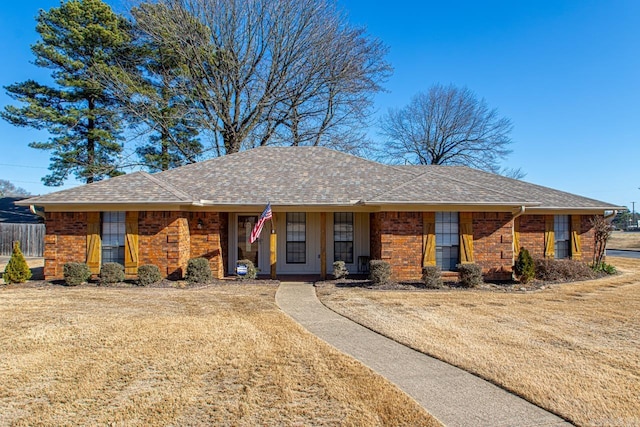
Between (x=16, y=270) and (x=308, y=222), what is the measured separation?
365 inches

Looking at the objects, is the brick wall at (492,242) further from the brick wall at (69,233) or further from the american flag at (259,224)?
the brick wall at (69,233)

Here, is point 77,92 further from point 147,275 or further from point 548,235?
point 548,235

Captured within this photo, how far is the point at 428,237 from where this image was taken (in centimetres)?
1236

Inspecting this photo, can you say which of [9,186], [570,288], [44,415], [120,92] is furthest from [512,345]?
[9,186]

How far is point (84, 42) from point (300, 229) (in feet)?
59.5

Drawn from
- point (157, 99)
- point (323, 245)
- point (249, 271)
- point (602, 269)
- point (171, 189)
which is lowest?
point (602, 269)

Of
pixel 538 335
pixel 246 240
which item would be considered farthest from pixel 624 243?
pixel 538 335

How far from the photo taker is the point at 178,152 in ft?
86.0

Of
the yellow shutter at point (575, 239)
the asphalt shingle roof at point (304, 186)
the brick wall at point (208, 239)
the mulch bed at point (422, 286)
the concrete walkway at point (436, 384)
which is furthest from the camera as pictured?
the yellow shutter at point (575, 239)

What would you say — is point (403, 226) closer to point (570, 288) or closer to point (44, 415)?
point (570, 288)

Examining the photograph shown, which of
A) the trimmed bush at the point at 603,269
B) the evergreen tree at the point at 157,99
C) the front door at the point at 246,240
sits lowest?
the trimmed bush at the point at 603,269

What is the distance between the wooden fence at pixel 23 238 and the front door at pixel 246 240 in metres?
16.4

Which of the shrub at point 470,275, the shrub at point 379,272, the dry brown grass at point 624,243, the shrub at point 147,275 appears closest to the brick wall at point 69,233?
the shrub at point 147,275

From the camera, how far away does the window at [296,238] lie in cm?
1434
